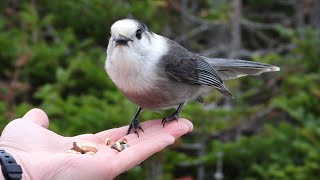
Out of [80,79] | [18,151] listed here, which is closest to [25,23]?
[80,79]

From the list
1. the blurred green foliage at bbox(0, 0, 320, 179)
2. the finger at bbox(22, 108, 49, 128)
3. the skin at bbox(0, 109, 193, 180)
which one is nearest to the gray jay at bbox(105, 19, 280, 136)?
the skin at bbox(0, 109, 193, 180)

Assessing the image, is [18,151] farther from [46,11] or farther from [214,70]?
[46,11]

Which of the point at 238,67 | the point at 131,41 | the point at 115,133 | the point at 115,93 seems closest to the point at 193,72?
the point at 238,67

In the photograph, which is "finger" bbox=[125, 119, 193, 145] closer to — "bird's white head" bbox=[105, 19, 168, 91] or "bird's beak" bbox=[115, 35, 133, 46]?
"bird's white head" bbox=[105, 19, 168, 91]

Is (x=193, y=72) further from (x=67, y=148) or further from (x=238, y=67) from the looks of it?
(x=67, y=148)

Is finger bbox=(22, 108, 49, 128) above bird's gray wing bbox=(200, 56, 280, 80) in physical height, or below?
below
